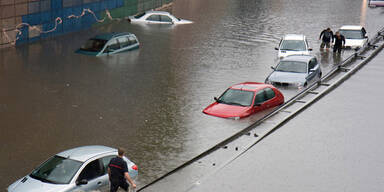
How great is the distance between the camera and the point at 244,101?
23062mm

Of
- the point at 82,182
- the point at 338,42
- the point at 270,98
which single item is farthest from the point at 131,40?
the point at 82,182

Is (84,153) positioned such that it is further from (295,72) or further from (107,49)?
(107,49)

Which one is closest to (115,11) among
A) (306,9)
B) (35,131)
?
(306,9)

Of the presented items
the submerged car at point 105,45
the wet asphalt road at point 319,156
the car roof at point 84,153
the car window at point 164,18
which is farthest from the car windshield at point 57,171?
the car window at point 164,18

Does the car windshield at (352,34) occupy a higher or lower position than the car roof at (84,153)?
higher

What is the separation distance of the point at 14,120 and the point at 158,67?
1139 cm

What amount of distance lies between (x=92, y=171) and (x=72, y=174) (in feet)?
1.77

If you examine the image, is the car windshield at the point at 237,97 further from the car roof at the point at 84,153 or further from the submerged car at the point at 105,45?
the submerged car at the point at 105,45

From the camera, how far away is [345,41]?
38188 millimetres

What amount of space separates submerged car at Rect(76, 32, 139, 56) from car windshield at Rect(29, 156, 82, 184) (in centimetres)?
1894

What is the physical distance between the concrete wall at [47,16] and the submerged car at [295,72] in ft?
52.5

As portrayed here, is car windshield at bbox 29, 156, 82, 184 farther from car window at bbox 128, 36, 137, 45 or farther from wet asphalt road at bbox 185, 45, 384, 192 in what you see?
car window at bbox 128, 36, 137, 45

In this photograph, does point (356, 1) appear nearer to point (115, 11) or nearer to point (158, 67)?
point (115, 11)

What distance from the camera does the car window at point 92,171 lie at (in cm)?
1407
